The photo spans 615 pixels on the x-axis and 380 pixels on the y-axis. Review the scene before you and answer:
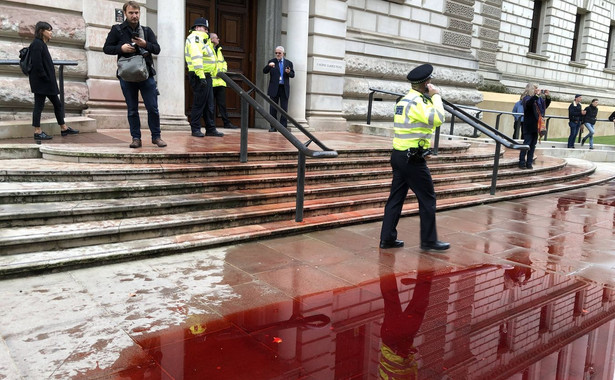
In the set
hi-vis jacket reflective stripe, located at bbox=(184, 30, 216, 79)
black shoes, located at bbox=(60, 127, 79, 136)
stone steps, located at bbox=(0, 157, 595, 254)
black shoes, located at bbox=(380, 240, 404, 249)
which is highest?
hi-vis jacket reflective stripe, located at bbox=(184, 30, 216, 79)

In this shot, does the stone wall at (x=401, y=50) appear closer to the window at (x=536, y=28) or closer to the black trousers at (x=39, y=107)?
the black trousers at (x=39, y=107)

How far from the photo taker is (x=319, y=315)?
3791 millimetres

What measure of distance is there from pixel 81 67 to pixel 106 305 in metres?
7.06

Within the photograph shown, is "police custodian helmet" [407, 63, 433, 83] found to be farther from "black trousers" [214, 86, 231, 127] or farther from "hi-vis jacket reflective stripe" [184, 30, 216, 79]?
"black trousers" [214, 86, 231, 127]

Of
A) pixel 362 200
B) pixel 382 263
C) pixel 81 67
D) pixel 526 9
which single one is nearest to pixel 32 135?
pixel 81 67

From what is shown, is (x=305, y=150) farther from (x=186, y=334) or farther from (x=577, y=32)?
(x=577, y=32)

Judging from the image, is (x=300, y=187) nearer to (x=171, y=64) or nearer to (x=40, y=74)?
(x=40, y=74)

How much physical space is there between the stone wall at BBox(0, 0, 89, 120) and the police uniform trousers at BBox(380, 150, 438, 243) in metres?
6.77

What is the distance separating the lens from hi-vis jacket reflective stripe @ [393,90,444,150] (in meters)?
5.13

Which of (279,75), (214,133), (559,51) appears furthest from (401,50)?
(559,51)

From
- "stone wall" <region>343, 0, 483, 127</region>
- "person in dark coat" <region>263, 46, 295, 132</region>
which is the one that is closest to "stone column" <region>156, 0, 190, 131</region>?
"person in dark coat" <region>263, 46, 295, 132</region>

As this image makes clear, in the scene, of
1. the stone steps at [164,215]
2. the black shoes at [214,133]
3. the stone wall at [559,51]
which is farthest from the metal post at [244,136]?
the stone wall at [559,51]

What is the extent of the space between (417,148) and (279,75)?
7.00m

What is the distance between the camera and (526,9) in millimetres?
22797
